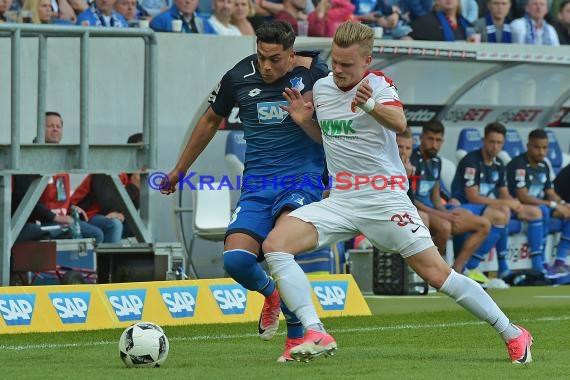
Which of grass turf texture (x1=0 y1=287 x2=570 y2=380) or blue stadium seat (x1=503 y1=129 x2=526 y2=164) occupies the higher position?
blue stadium seat (x1=503 y1=129 x2=526 y2=164)

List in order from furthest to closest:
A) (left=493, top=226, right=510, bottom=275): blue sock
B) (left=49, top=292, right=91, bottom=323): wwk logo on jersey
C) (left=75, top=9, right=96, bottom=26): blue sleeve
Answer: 1. (left=493, top=226, right=510, bottom=275): blue sock
2. (left=75, top=9, right=96, bottom=26): blue sleeve
3. (left=49, top=292, right=91, bottom=323): wwk logo on jersey

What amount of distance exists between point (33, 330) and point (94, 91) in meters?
4.91

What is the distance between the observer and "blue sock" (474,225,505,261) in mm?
17188

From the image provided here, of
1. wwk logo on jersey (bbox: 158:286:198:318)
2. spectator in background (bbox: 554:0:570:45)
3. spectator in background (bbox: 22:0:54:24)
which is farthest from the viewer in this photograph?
spectator in background (bbox: 554:0:570:45)

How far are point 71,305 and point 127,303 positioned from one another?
48 cm

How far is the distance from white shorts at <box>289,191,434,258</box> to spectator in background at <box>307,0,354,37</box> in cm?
921

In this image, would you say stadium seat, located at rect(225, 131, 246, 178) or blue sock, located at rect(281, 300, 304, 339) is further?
stadium seat, located at rect(225, 131, 246, 178)

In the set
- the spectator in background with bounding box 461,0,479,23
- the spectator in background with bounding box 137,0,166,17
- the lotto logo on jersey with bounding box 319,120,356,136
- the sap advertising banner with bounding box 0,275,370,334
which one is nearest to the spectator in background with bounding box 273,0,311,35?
the spectator in background with bounding box 137,0,166,17

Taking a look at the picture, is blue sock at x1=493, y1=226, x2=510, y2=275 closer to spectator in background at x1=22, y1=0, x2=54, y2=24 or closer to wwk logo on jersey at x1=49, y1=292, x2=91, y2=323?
spectator in background at x1=22, y1=0, x2=54, y2=24

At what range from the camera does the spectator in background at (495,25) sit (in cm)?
1952

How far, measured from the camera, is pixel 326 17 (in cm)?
1762

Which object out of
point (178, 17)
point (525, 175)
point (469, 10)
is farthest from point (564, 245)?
point (178, 17)

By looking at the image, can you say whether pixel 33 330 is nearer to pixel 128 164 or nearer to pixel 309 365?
pixel 128 164

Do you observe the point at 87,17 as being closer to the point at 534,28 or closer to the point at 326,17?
the point at 326,17
